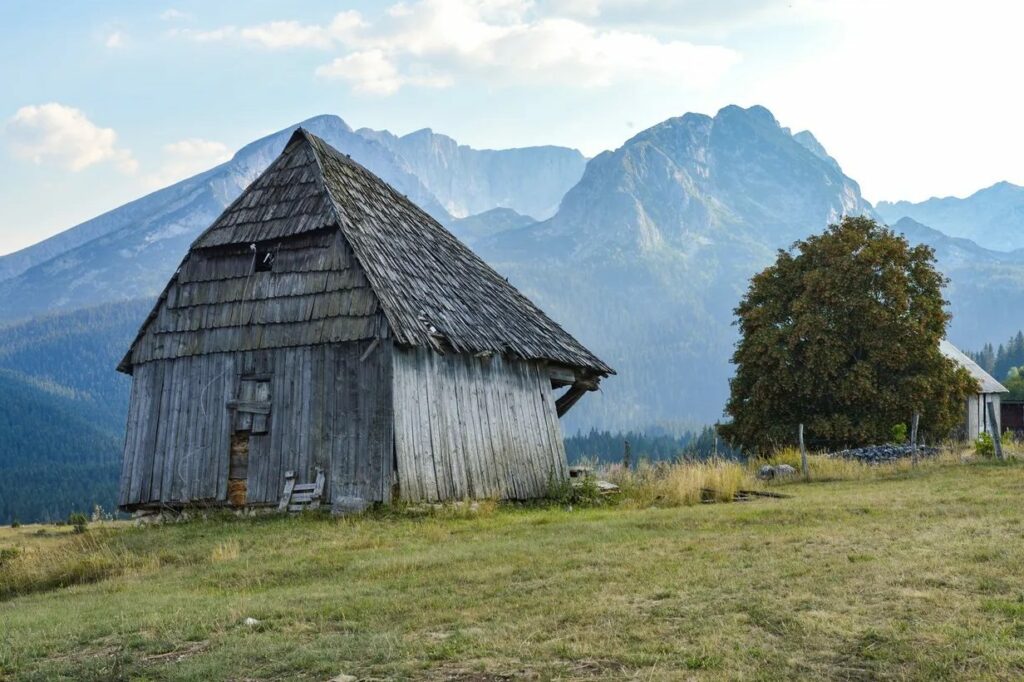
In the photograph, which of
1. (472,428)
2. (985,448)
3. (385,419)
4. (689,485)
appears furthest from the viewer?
(985,448)

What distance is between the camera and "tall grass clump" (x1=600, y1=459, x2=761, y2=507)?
19.2 metres

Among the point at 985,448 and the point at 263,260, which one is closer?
the point at 263,260

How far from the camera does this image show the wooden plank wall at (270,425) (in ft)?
59.8

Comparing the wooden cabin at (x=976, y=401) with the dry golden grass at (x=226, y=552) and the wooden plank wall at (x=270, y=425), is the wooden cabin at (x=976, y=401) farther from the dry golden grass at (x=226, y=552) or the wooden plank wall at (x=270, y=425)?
the dry golden grass at (x=226, y=552)

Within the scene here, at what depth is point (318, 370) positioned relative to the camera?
18.9m

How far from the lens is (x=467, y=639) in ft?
26.3

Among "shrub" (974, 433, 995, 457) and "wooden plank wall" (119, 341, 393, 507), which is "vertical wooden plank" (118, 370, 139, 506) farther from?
"shrub" (974, 433, 995, 457)

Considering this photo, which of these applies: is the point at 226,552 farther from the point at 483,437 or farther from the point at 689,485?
the point at 689,485

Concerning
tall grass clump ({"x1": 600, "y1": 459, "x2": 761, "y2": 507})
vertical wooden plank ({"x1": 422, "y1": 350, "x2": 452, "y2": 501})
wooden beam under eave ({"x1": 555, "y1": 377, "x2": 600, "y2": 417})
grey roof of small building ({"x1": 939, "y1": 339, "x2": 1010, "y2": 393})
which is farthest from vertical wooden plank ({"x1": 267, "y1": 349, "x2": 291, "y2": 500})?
grey roof of small building ({"x1": 939, "y1": 339, "x2": 1010, "y2": 393})

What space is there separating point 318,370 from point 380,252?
2911 millimetres

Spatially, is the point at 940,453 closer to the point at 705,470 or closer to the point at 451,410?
the point at 705,470

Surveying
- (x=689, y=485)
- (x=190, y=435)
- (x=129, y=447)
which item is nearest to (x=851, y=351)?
(x=689, y=485)

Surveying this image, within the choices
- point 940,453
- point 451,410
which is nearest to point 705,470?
point 451,410

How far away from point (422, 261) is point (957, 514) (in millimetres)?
12550
